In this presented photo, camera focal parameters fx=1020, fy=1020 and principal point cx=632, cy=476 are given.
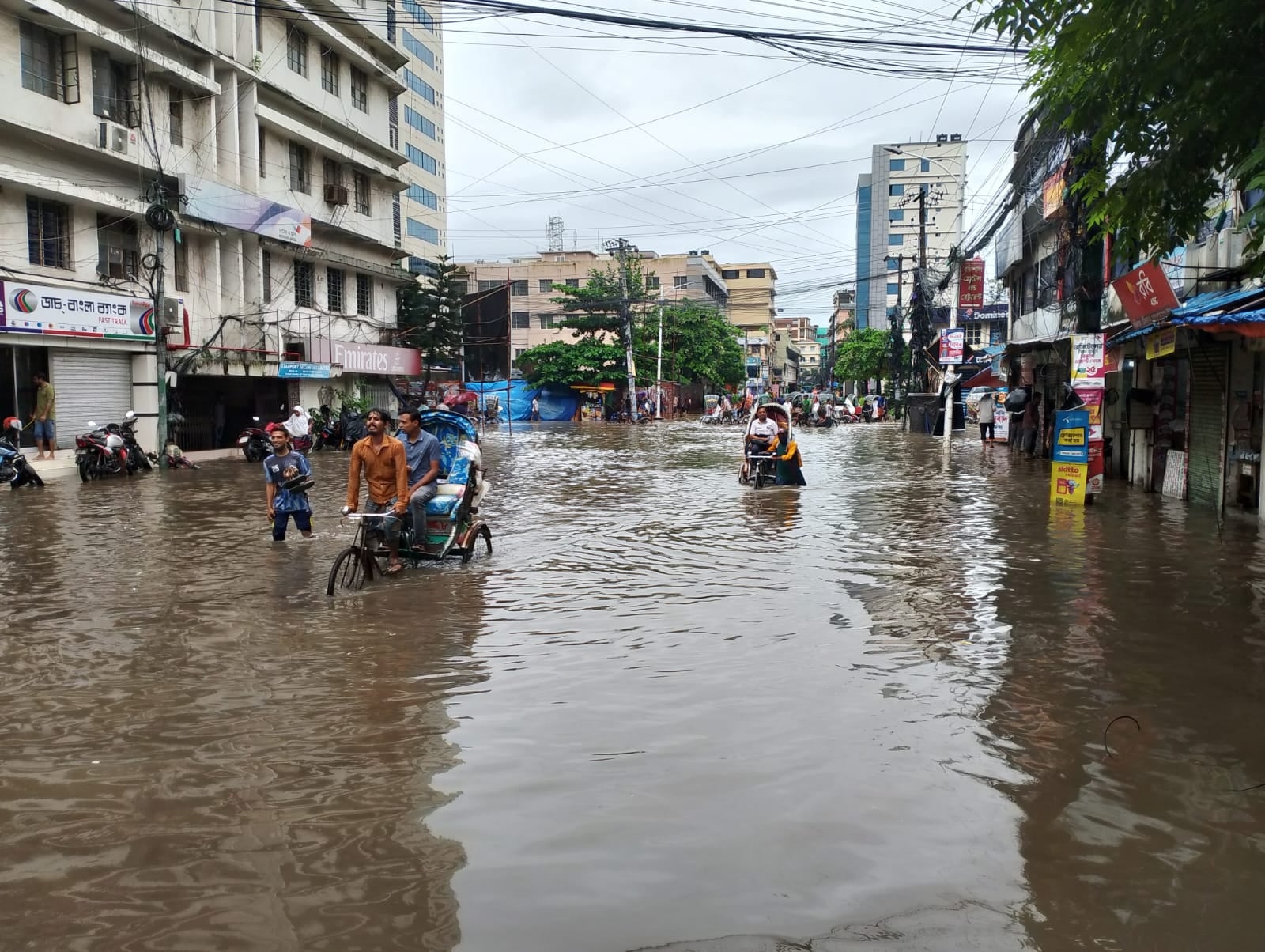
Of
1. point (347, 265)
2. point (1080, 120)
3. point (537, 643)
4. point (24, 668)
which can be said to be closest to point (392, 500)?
point (537, 643)

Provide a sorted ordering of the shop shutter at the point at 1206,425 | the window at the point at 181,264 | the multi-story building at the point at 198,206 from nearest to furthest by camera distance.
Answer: the shop shutter at the point at 1206,425 < the multi-story building at the point at 198,206 < the window at the point at 181,264

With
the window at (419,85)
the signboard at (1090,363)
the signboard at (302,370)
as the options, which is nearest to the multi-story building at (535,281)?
the window at (419,85)

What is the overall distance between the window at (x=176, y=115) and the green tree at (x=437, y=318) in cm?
1989

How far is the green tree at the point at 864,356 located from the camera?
76.4 metres

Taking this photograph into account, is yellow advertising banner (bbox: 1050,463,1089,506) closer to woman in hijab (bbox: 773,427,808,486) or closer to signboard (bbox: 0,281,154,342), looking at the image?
woman in hijab (bbox: 773,427,808,486)

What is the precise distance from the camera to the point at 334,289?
36688mm

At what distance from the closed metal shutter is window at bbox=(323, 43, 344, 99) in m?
14.6

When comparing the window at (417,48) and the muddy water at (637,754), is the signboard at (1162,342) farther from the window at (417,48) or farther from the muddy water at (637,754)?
the window at (417,48)

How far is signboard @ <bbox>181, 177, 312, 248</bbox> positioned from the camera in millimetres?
26844

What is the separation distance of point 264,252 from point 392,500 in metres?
24.6

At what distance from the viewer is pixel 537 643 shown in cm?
739

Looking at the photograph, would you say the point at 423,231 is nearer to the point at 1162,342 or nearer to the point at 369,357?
the point at 369,357

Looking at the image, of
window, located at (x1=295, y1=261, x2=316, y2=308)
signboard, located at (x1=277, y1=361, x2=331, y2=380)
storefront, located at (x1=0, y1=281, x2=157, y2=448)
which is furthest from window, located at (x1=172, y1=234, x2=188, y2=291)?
window, located at (x1=295, y1=261, x2=316, y2=308)

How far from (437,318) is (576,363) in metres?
10.5
